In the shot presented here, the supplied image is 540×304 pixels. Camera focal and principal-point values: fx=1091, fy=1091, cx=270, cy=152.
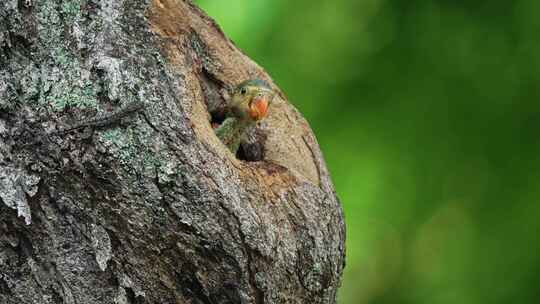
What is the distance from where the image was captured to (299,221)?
1847mm

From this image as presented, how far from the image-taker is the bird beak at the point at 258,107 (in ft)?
6.40

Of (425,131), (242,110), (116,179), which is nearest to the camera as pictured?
(116,179)

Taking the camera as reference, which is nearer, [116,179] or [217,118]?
[116,179]

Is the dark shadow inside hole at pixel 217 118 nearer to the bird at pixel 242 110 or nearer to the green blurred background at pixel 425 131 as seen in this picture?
the bird at pixel 242 110

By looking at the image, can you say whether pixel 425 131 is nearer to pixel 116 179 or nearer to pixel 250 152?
pixel 250 152

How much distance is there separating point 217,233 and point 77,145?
255mm

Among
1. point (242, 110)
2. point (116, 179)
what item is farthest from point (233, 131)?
point (116, 179)

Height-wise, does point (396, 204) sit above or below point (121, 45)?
below

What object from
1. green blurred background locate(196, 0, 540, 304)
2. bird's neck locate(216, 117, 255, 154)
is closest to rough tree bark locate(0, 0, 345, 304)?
bird's neck locate(216, 117, 255, 154)

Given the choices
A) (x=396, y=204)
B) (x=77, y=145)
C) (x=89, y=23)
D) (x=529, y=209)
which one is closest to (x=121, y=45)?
(x=89, y=23)

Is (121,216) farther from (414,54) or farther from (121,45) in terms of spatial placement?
(414,54)

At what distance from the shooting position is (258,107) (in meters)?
1.96

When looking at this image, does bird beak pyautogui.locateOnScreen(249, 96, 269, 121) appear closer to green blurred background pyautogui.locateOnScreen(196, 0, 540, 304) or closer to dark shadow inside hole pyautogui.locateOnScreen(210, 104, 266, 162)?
dark shadow inside hole pyautogui.locateOnScreen(210, 104, 266, 162)

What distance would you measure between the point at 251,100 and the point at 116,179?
1.23 ft
